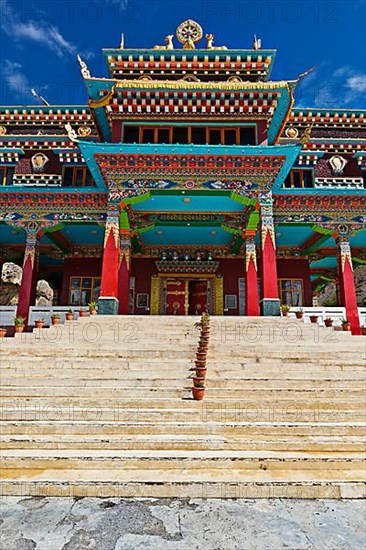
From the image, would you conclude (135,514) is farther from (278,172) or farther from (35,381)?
(278,172)

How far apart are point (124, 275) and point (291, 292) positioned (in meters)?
9.85

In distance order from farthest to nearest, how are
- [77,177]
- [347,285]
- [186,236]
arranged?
[186,236]
[77,177]
[347,285]

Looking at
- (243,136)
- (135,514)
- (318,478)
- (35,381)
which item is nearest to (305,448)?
(318,478)

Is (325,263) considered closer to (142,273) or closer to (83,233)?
(142,273)

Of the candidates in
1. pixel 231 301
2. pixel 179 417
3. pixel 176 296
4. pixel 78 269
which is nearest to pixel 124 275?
pixel 176 296

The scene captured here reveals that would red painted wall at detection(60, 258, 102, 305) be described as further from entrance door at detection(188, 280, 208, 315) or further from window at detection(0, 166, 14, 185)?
entrance door at detection(188, 280, 208, 315)

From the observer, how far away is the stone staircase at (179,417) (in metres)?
4.84

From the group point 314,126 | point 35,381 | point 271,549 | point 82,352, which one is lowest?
point 271,549

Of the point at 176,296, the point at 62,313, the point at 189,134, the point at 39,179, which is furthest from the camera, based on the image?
the point at 176,296

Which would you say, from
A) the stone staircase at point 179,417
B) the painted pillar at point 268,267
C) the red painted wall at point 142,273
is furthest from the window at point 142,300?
the stone staircase at point 179,417

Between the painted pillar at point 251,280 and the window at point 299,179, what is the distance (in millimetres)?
3841

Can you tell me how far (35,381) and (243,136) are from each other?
1285 centimetres

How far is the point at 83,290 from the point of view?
69.4ft

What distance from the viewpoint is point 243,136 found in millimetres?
15859
